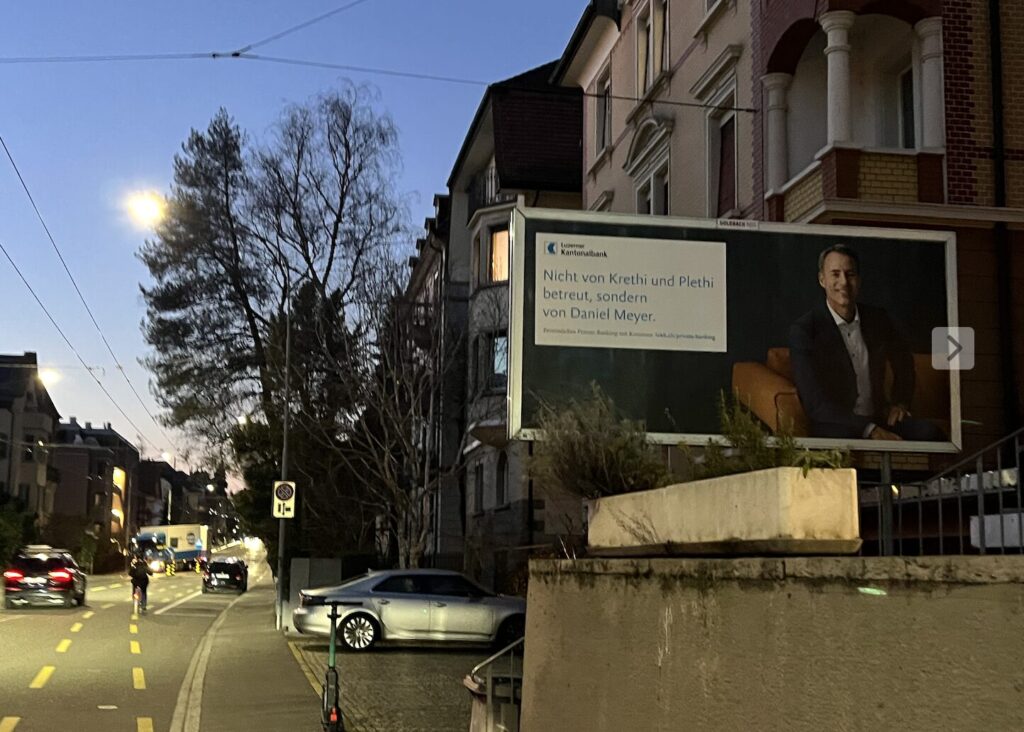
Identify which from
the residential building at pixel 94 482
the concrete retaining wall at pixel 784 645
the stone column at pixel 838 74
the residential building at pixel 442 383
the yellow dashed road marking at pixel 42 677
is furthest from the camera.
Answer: the residential building at pixel 94 482

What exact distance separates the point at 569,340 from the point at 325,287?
24.2 metres

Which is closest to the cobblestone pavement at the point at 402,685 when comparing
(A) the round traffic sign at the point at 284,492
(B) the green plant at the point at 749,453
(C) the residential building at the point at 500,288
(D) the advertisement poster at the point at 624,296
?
(A) the round traffic sign at the point at 284,492

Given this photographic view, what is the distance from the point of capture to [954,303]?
40.8 ft

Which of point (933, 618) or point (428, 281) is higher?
point (428, 281)

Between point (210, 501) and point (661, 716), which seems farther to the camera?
point (210, 501)

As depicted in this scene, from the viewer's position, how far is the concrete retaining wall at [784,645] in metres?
4.27

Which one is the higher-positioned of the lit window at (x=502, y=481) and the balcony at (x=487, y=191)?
Result: the balcony at (x=487, y=191)

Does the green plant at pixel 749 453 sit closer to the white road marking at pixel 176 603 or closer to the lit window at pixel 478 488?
the white road marking at pixel 176 603

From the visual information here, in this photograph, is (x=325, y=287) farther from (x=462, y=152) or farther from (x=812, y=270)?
(x=812, y=270)

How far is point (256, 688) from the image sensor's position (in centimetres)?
1574

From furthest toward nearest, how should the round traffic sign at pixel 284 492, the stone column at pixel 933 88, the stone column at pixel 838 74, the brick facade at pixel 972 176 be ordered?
the round traffic sign at pixel 284 492 → the stone column at pixel 933 88 → the stone column at pixel 838 74 → the brick facade at pixel 972 176

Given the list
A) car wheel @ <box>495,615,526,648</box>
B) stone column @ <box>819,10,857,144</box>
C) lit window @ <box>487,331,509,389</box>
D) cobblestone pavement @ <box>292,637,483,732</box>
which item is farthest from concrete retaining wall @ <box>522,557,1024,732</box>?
lit window @ <box>487,331,509,389</box>

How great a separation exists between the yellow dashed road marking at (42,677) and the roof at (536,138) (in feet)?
61.0

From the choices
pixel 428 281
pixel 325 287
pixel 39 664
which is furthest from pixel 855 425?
pixel 428 281
